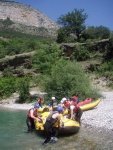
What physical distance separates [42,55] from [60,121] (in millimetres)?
22239

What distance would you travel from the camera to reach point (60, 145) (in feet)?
47.1

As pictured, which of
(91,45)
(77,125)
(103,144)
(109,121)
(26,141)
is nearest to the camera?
(103,144)

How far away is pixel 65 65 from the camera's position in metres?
30.7

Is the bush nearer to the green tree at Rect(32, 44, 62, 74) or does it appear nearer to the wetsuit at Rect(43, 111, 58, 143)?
the green tree at Rect(32, 44, 62, 74)

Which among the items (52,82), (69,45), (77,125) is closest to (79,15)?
(69,45)

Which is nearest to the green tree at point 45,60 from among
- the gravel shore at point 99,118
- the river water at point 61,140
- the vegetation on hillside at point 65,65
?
the vegetation on hillside at point 65,65

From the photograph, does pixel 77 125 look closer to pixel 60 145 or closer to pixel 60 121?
pixel 60 121

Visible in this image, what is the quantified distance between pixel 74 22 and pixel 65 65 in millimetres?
33854

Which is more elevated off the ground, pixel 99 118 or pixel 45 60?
pixel 45 60

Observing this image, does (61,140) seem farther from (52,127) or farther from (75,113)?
(75,113)

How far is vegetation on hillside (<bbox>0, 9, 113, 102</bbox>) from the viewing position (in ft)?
94.8

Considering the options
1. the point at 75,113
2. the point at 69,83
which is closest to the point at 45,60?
the point at 69,83

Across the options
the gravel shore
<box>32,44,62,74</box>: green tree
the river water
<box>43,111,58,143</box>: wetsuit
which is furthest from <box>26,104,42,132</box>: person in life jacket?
<box>32,44,62,74</box>: green tree

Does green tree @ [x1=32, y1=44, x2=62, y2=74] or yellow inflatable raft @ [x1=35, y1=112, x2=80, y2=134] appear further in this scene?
green tree @ [x1=32, y1=44, x2=62, y2=74]
